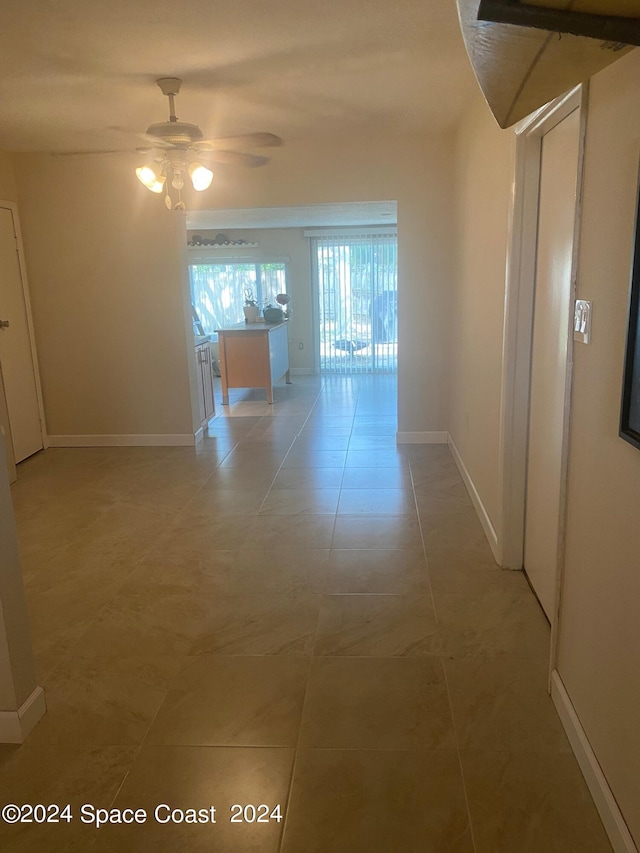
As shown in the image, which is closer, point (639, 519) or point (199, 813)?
point (639, 519)

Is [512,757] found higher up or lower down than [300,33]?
lower down

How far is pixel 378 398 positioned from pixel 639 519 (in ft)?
19.1

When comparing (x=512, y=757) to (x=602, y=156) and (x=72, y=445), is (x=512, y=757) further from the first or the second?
(x=72, y=445)

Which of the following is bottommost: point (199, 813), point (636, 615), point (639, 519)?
point (199, 813)

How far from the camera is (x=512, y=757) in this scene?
5.83 feet

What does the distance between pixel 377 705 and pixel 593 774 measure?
66cm

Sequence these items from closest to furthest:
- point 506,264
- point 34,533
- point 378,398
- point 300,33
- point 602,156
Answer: point 602,156, point 300,33, point 506,264, point 34,533, point 378,398

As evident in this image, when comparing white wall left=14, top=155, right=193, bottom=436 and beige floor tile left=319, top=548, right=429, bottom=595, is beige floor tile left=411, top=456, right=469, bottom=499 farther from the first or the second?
white wall left=14, top=155, right=193, bottom=436

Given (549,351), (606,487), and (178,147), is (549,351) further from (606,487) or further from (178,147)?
(178,147)

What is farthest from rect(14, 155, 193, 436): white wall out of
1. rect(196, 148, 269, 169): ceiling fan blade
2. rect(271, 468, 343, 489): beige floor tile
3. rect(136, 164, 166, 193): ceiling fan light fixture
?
rect(271, 468, 343, 489): beige floor tile

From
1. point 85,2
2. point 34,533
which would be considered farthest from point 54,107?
point 34,533

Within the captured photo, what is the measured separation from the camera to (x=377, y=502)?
383cm

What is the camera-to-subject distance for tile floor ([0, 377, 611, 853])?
5.27 feet

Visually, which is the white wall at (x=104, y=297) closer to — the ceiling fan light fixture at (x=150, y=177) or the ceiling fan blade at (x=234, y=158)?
the ceiling fan blade at (x=234, y=158)
